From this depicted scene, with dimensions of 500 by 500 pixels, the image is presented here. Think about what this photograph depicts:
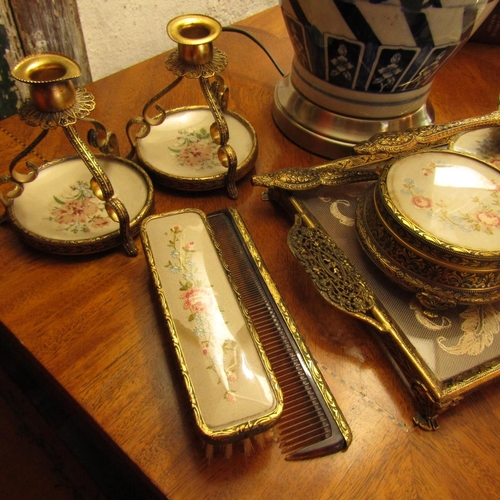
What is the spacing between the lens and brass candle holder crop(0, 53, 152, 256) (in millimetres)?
449

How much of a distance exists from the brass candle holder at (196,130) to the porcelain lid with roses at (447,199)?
0.71ft

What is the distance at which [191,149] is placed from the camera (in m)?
0.67

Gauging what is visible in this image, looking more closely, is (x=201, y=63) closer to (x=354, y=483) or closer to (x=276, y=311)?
(x=276, y=311)

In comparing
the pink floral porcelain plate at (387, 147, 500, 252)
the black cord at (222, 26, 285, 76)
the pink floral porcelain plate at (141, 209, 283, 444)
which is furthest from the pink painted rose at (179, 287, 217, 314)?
the black cord at (222, 26, 285, 76)

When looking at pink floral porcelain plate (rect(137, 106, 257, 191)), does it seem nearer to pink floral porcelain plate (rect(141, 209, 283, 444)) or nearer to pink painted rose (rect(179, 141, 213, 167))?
pink painted rose (rect(179, 141, 213, 167))

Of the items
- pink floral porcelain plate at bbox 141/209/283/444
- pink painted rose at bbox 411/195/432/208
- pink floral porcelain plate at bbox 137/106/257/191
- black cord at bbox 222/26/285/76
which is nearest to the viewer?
pink floral porcelain plate at bbox 141/209/283/444

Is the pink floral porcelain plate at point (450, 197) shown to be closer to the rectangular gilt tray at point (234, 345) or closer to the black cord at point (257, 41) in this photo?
the rectangular gilt tray at point (234, 345)

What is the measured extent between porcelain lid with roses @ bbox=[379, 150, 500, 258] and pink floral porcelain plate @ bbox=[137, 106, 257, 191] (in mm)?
227

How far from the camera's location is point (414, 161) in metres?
0.52

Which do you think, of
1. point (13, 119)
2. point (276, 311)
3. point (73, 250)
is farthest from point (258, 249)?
point (13, 119)

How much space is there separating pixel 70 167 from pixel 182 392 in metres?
0.34

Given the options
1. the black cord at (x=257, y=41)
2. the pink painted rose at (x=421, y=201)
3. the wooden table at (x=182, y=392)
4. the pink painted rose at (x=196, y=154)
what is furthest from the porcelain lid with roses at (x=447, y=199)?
the black cord at (x=257, y=41)

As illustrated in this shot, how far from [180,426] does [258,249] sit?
231 mm

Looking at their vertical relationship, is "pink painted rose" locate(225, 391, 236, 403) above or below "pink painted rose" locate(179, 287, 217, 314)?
below
